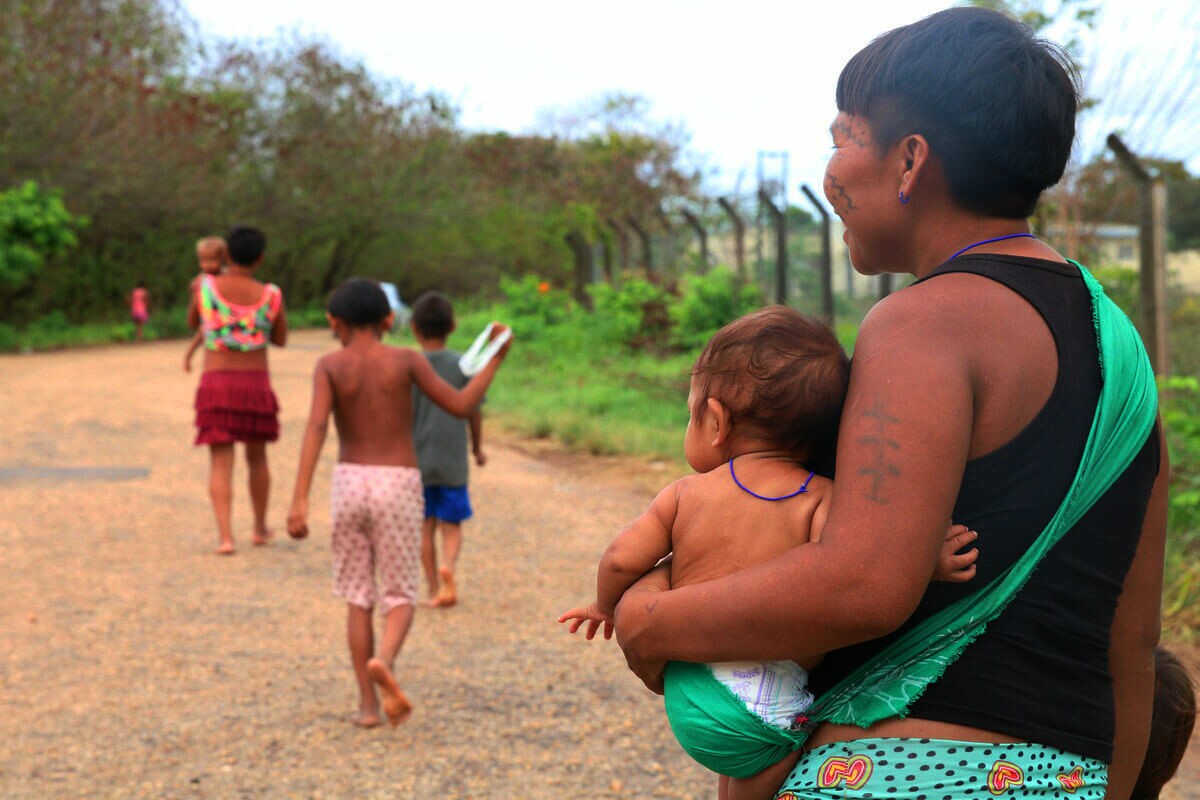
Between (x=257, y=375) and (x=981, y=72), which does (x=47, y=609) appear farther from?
(x=981, y=72)

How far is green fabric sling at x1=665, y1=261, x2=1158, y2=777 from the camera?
4.88ft

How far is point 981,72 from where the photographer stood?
149 centimetres

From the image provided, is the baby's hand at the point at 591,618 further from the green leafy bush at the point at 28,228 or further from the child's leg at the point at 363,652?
the green leafy bush at the point at 28,228

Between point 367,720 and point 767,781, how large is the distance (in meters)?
3.16

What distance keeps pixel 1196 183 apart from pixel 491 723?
5.20 metres

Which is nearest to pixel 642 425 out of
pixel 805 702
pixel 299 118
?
pixel 805 702

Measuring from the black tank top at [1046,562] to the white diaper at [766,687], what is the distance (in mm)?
101

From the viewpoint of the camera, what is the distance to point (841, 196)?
1.62 metres

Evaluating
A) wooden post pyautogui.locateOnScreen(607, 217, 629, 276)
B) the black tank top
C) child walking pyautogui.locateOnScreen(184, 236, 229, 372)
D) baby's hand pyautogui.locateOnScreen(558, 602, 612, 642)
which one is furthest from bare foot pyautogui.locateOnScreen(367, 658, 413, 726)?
wooden post pyautogui.locateOnScreen(607, 217, 629, 276)

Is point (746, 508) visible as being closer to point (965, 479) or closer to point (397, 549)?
point (965, 479)

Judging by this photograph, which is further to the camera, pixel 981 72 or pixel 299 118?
pixel 299 118

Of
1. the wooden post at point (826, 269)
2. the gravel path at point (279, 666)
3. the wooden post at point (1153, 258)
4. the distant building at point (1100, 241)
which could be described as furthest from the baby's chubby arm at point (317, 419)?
the wooden post at point (826, 269)

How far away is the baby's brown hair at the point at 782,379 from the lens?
5.40 ft

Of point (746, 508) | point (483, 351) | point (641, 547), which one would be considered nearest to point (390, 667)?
point (483, 351)
